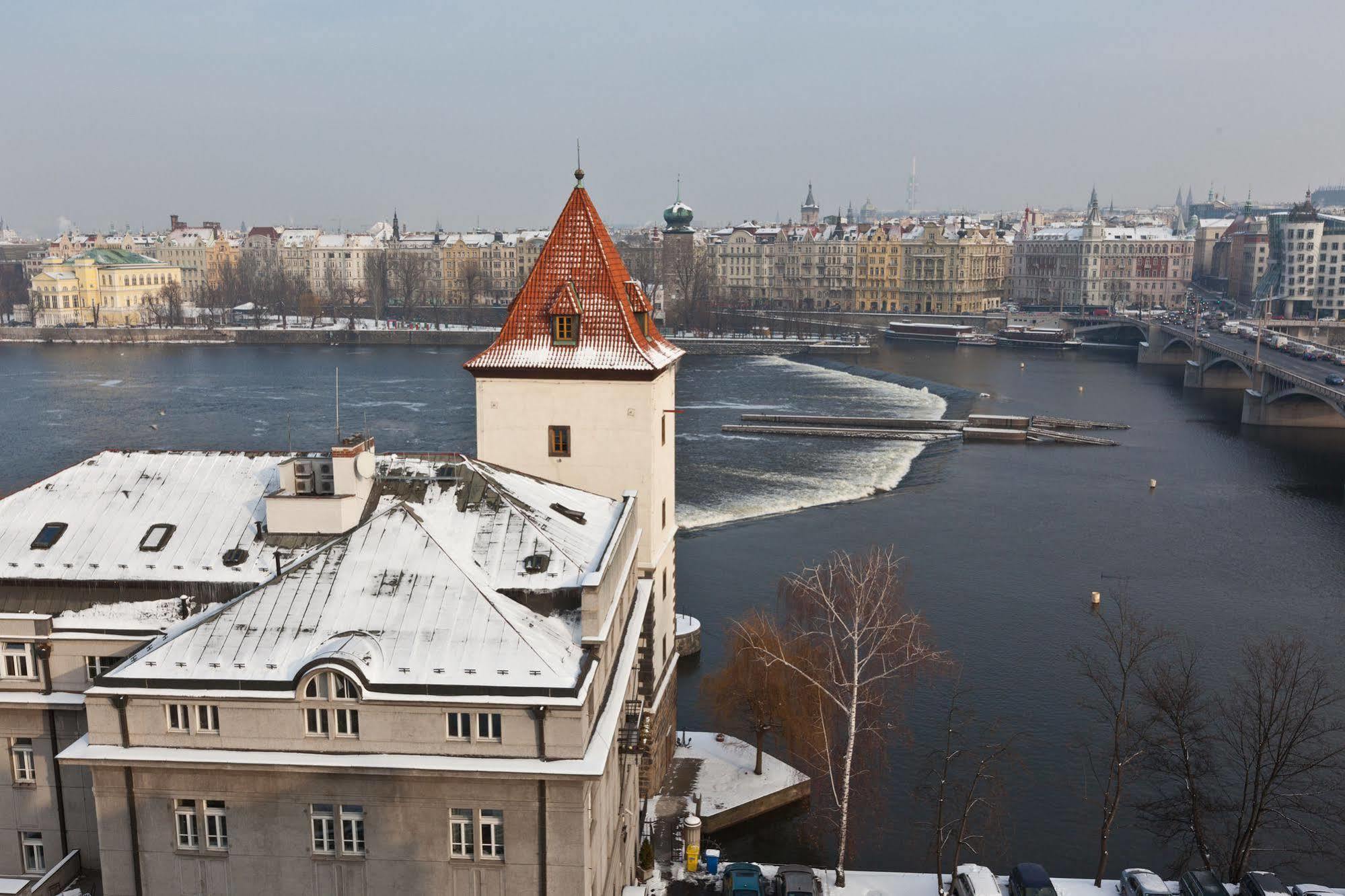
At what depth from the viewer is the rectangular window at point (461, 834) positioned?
54.0 feet

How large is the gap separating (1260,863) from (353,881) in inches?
752

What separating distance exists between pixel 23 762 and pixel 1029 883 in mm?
16997

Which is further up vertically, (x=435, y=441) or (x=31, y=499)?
(x=31, y=499)

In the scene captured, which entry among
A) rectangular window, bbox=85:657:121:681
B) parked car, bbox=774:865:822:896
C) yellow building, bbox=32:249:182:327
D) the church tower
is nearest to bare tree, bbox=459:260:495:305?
yellow building, bbox=32:249:182:327

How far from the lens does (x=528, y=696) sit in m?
16.1

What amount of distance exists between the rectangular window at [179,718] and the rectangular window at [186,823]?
1.05m

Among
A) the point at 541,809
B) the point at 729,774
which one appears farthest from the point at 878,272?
the point at 541,809

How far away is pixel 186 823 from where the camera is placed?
16.8 meters

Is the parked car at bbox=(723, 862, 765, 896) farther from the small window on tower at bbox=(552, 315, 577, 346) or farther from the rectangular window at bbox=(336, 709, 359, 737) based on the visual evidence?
the small window on tower at bbox=(552, 315, 577, 346)

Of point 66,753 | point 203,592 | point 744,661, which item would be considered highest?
point 203,592

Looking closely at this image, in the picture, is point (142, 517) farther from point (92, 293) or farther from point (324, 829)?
point (92, 293)

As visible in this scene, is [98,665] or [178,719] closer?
[178,719]

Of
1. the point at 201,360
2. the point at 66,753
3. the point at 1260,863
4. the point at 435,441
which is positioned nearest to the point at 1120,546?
the point at 1260,863

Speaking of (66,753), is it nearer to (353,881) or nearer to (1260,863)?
(353,881)
